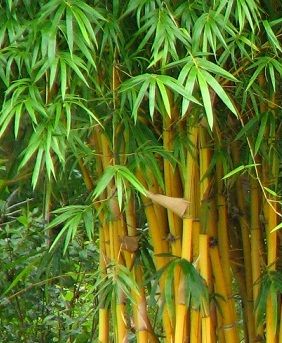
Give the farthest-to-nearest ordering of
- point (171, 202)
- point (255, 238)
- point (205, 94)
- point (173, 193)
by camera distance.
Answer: point (255, 238) < point (173, 193) < point (171, 202) < point (205, 94)

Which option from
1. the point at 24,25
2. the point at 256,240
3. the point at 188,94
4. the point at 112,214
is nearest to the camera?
the point at 188,94

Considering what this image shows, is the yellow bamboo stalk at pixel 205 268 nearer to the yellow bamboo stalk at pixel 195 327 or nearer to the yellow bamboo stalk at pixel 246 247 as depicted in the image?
the yellow bamboo stalk at pixel 195 327

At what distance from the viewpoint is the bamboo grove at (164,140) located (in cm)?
172

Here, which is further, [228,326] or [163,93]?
[228,326]

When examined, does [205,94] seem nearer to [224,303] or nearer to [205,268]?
[205,268]

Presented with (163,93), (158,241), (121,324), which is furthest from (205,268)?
(163,93)

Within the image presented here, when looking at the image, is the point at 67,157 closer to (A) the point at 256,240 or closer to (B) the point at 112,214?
(B) the point at 112,214

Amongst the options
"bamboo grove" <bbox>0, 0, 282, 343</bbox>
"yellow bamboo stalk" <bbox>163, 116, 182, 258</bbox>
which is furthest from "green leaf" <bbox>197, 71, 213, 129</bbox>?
Answer: "yellow bamboo stalk" <bbox>163, 116, 182, 258</bbox>

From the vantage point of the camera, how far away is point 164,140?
2.05m

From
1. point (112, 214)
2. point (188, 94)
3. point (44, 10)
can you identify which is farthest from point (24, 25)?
point (112, 214)

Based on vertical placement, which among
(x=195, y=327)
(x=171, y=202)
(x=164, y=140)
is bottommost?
(x=195, y=327)

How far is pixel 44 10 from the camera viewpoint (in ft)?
5.65

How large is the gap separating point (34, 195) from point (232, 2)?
1474mm

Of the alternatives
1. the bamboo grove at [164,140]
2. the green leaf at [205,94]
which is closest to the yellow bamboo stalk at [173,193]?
the bamboo grove at [164,140]
